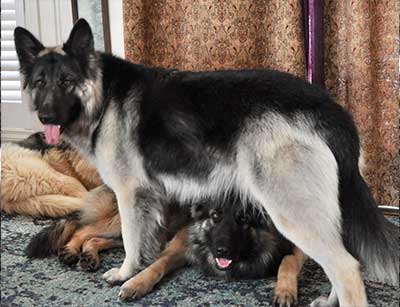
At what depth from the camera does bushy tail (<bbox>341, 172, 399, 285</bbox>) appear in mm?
1702

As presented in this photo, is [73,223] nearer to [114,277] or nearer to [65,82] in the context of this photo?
[114,277]

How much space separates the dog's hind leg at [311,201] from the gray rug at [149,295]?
0.90ft

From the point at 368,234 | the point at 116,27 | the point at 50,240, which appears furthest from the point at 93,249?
the point at 116,27

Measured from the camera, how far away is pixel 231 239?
6.31 feet

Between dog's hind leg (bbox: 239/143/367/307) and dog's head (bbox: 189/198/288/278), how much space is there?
9.5 inches

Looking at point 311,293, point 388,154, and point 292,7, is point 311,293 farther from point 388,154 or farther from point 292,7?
point 292,7

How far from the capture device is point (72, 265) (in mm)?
2234

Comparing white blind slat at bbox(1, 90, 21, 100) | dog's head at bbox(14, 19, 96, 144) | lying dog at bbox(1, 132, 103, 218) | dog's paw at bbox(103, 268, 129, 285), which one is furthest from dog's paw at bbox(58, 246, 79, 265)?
white blind slat at bbox(1, 90, 21, 100)

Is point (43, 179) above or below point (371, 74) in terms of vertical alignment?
below

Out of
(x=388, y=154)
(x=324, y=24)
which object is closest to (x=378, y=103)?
(x=388, y=154)

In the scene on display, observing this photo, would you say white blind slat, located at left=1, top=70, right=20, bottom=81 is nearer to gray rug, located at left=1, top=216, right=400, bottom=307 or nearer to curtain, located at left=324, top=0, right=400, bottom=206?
gray rug, located at left=1, top=216, right=400, bottom=307

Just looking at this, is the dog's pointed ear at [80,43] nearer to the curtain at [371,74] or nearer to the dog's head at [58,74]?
the dog's head at [58,74]

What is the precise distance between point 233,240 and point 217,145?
366 mm

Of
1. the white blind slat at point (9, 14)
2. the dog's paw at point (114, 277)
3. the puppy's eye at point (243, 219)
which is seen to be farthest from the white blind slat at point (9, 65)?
the puppy's eye at point (243, 219)
